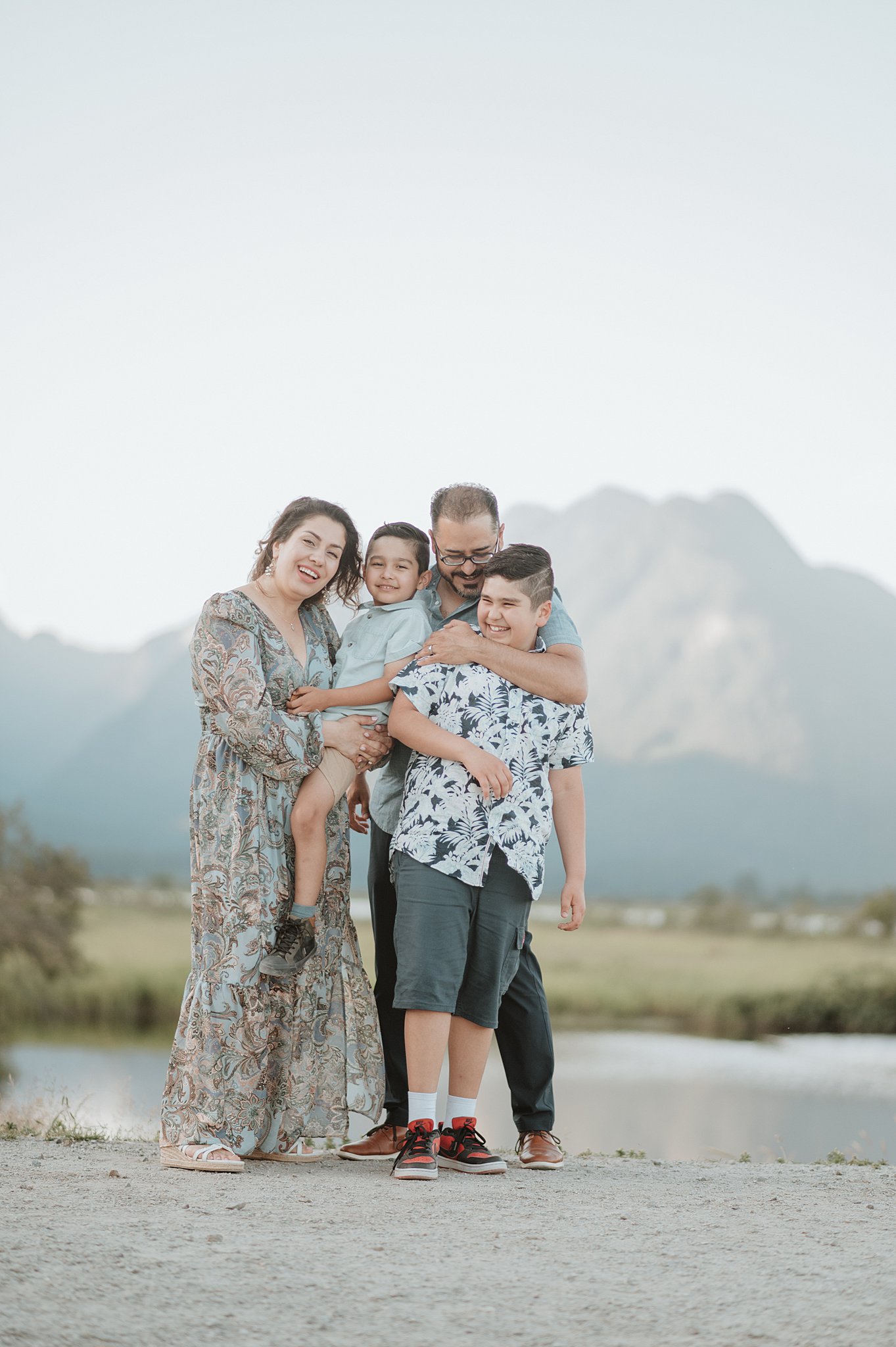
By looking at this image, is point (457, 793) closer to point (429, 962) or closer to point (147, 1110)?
point (429, 962)

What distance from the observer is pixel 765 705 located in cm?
10275

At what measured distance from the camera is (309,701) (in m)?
3.93

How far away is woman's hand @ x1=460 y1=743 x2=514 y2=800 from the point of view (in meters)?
3.70

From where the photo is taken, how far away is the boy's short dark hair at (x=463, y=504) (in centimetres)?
405

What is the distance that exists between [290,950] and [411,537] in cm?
142

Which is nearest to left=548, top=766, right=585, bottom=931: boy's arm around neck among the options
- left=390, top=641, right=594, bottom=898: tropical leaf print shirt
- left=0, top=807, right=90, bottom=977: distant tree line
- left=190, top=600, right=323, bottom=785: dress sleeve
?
left=390, top=641, right=594, bottom=898: tropical leaf print shirt

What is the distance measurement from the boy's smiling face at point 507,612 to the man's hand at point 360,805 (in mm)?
715

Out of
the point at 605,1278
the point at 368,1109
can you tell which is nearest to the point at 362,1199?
the point at 368,1109

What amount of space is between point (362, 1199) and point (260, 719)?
1417 mm

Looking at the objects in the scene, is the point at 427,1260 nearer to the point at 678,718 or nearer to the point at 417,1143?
the point at 417,1143

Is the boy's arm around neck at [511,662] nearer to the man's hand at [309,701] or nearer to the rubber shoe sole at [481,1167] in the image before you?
the man's hand at [309,701]

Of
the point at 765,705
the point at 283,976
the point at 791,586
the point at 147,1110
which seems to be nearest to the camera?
the point at 283,976

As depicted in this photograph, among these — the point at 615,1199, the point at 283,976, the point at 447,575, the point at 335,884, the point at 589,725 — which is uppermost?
the point at 447,575

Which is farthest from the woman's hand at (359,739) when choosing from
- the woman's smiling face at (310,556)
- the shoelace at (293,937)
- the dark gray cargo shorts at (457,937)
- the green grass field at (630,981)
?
the green grass field at (630,981)
